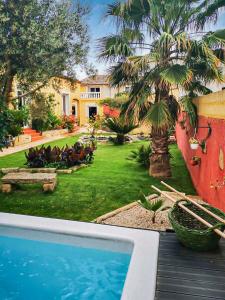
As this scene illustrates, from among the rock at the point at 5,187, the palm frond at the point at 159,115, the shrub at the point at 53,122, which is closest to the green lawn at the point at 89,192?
the rock at the point at 5,187

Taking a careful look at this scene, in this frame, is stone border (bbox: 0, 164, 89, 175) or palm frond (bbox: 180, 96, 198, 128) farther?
stone border (bbox: 0, 164, 89, 175)

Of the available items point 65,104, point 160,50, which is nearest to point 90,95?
point 65,104

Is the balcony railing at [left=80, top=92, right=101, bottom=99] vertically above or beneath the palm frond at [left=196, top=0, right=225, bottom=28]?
above

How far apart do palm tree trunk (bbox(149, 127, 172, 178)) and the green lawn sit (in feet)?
1.26

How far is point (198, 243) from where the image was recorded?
4449 millimetres

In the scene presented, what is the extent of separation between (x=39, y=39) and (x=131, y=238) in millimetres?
7098

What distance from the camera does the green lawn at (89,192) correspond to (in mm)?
7547

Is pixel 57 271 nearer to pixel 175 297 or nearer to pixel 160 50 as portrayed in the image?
pixel 175 297

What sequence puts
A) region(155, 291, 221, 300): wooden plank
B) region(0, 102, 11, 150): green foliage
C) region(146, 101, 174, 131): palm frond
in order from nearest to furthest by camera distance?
region(155, 291, 221, 300): wooden plank < region(0, 102, 11, 150): green foliage < region(146, 101, 174, 131): palm frond

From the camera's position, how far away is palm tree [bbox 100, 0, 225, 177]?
8.85 metres

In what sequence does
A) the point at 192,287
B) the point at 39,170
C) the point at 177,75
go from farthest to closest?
the point at 39,170 < the point at 177,75 < the point at 192,287

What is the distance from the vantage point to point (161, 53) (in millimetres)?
9414

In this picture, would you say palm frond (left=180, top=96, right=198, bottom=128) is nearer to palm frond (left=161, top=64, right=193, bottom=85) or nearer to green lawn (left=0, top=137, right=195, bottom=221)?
palm frond (left=161, top=64, right=193, bottom=85)

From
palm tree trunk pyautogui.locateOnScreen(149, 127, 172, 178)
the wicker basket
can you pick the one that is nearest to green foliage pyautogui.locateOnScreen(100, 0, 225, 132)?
palm tree trunk pyautogui.locateOnScreen(149, 127, 172, 178)
